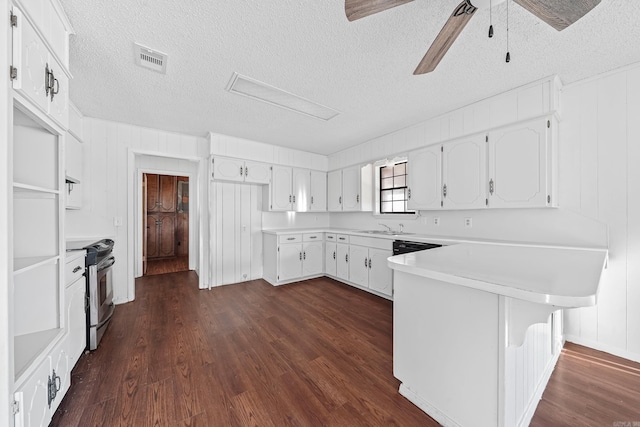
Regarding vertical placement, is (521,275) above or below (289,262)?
above

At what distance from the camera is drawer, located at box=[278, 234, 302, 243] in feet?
13.4

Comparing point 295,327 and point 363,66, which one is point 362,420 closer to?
point 295,327

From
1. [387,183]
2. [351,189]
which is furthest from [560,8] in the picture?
[351,189]

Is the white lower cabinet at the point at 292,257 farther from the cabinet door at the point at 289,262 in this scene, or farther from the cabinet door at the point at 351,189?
the cabinet door at the point at 351,189

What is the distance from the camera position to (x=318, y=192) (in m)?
5.08

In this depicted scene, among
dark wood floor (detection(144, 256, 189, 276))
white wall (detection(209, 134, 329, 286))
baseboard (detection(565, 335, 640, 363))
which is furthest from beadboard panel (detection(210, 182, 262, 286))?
baseboard (detection(565, 335, 640, 363))

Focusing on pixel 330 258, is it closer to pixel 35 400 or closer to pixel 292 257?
pixel 292 257

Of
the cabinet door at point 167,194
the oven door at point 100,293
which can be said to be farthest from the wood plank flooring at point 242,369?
the cabinet door at point 167,194

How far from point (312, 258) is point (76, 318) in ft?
10.2

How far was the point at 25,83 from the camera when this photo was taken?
42.9 inches

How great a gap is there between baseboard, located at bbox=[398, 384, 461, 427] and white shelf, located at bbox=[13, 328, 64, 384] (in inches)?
78.1

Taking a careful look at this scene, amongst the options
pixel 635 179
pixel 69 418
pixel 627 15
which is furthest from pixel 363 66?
pixel 69 418

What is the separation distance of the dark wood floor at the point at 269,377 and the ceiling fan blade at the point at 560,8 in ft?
7.13

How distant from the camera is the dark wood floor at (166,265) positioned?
16.5 feet
